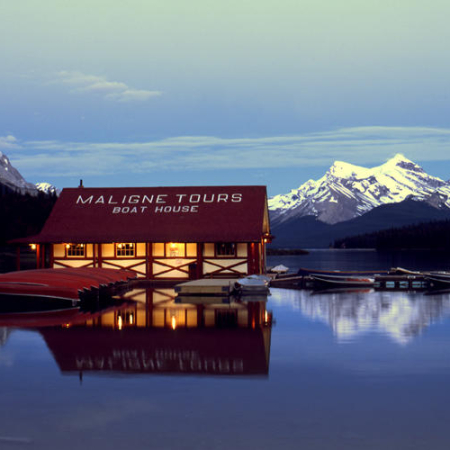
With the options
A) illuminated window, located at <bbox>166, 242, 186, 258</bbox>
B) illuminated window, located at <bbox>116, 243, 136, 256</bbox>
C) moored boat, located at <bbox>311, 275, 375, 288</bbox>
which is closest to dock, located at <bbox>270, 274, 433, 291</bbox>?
moored boat, located at <bbox>311, 275, 375, 288</bbox>

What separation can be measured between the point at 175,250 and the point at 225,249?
3.65 m

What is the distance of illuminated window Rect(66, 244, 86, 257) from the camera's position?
160 ft

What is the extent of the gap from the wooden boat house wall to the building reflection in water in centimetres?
1657

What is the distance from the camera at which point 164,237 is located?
4681cm

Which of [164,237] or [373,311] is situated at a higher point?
[164,237]

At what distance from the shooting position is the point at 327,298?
120 ft

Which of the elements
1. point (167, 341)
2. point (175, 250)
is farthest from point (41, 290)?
point (175, 250)

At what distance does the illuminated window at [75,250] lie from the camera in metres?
48.8

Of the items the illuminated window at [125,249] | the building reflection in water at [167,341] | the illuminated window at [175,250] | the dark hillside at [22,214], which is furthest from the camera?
the dark hillside at [22,214]

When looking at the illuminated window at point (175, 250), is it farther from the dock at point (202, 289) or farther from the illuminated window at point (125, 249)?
the dock at point (202, 289)

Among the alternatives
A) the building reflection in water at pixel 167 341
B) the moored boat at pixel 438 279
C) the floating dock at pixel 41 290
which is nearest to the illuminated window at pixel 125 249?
the floating dock at pixel 41 290

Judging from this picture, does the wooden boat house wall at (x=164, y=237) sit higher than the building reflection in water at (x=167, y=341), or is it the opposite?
the wooden boat house wall at (x=164, y=237)

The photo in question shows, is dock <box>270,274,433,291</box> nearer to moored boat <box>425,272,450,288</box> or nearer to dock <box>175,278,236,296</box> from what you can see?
moored boat <box>425,272,450,288</box>

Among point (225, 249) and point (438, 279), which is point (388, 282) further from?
point (225, 249)
